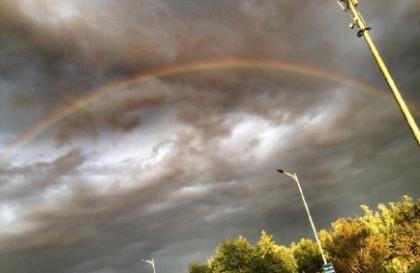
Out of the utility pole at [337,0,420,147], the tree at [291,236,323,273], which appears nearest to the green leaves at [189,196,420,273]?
the tree at [291,236,323,273]

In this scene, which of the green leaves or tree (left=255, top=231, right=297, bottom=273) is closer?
the green leaves

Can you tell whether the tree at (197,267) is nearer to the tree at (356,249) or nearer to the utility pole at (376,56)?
the tree at (356,249)

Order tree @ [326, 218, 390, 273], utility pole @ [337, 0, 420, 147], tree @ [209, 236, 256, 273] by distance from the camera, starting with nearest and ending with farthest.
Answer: utility pole @ [337, 0, 420, 147] < tree @ [326, 218, 390, 273] < tree @ [209, 236, 256, 273]

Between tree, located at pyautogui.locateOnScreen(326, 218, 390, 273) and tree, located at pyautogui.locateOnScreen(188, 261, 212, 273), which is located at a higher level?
tree, located at pyautogui.locateOnScreen(188, 261, 212, 273)

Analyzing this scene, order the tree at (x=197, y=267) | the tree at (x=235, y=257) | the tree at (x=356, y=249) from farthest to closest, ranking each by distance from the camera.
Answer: the tree at (x=197, y=267) < the tree at (x=235, y=257) < the tree at (x=356, y=249)

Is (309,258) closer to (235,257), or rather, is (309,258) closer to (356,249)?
(235,257)

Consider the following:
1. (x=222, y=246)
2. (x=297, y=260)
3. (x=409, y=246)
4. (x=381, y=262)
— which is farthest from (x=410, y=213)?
(x=222, y=246)

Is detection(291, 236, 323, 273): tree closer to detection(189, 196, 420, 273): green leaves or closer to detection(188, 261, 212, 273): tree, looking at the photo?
detection(189, 196, 420, 273): green leaves

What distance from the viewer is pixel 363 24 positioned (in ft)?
43.4

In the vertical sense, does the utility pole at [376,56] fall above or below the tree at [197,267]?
below

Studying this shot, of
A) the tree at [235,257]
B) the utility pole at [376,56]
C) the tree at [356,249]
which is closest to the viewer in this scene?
the utility pole at [376,56]

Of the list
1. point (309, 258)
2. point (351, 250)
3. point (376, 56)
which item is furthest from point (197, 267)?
point (376, 56)

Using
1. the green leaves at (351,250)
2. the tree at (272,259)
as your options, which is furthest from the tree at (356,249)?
the tree at (272,259)

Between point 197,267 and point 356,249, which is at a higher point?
point 197,267
